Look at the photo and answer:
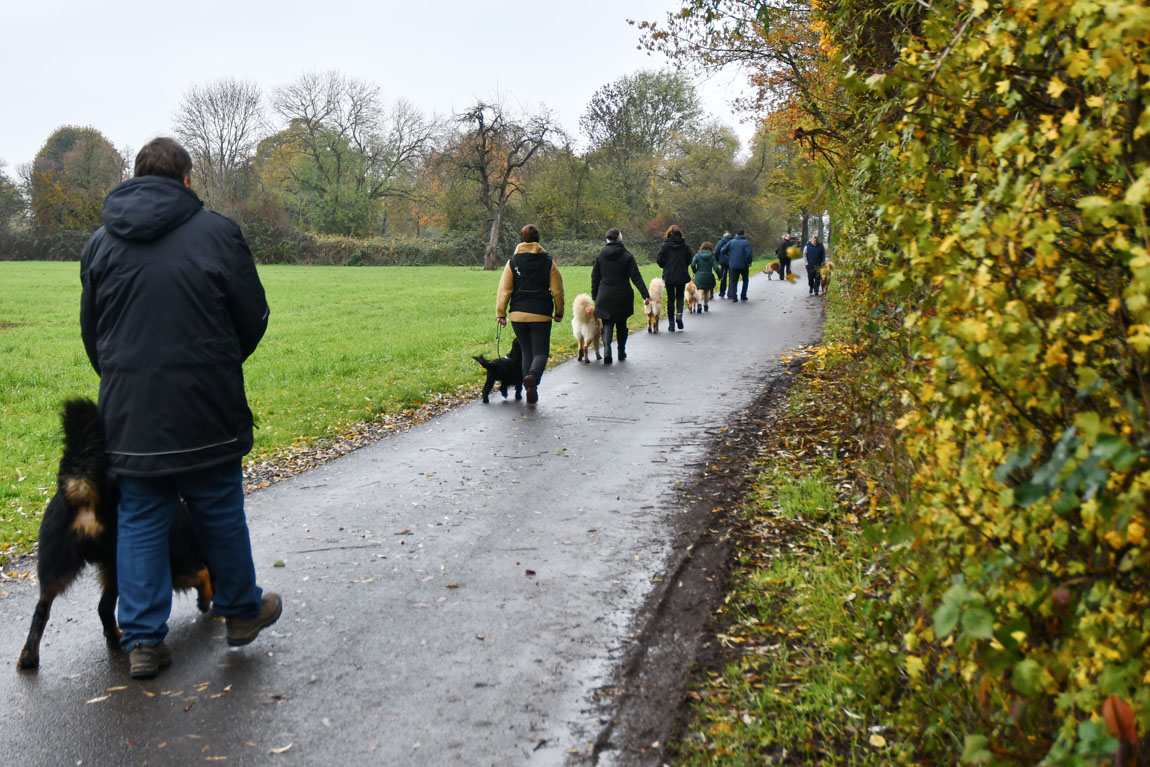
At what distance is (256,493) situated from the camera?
23.2 ft

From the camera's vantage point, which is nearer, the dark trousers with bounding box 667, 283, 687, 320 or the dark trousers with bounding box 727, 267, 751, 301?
the dark trousers with bounding box 667, 283, 687, 320

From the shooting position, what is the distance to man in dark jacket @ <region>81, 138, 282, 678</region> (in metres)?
3.96

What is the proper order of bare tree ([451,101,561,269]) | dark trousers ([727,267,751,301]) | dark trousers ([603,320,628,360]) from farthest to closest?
bare tree ([451,101,561,269]), dark trousers ([727,267,751,301]), dark trousers ([603,320,628,360])

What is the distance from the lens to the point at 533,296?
10688 millimetres

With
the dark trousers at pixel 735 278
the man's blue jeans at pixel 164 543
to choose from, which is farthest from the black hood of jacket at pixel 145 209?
the dark trousers at pixel 735 278

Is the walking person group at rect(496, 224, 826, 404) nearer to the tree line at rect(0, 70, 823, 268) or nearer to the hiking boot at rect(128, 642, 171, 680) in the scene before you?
the hiking boot at rect(128, 642, 171, 680)

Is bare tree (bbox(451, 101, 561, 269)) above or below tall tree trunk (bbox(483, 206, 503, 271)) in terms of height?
above

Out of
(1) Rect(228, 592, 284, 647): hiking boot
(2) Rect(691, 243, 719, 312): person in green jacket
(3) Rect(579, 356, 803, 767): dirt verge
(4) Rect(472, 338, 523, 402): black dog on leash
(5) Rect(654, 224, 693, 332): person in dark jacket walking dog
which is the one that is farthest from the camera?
(2) Rect(691, 243, 719, 312): person in green jacket

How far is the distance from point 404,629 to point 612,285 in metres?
9.66

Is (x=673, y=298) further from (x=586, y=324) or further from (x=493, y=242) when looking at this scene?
(x=493, y=242)

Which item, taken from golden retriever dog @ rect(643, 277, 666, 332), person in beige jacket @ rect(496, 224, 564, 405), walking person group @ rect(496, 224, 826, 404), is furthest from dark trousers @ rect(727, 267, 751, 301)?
person in beige jacket @ rect(496, 224, 564, 405)

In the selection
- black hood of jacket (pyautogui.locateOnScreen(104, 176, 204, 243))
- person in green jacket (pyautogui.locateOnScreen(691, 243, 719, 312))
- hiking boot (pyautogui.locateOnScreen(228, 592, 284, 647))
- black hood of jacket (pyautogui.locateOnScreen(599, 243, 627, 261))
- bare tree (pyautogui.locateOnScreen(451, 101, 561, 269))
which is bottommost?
hiking boot (pyautogui.locateOnScreen(228, 592, 284, 647))

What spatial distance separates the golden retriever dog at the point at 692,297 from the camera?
70.8 feet

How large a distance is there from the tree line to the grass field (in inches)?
1046
